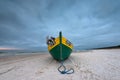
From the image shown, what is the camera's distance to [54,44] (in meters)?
5.43

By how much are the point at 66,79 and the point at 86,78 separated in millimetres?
683

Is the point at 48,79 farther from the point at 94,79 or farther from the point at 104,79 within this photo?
the point at 104,79

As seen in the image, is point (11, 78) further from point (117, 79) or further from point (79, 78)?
point (117, 79)

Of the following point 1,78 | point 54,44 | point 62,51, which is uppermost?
point 54,44

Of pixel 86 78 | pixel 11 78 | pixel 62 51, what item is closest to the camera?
pixel 86 78

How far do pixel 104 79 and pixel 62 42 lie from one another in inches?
121

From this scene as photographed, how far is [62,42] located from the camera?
17.2ft

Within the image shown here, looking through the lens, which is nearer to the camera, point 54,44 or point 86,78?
point 86,78

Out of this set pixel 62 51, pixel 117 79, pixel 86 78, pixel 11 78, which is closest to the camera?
pixel 117 79

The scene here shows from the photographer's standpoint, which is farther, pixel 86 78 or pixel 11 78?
pixel 11 78

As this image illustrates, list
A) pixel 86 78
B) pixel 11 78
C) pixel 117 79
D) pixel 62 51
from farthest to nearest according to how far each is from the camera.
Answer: pixel 62 51
pixel 11 78
pixel 86 78
pixel 117 79

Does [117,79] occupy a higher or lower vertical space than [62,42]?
lower

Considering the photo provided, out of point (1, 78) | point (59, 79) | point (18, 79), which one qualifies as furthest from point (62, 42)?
point (1, 78)

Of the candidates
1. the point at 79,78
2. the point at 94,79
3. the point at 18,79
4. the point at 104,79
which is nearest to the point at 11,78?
the point at 18,79
